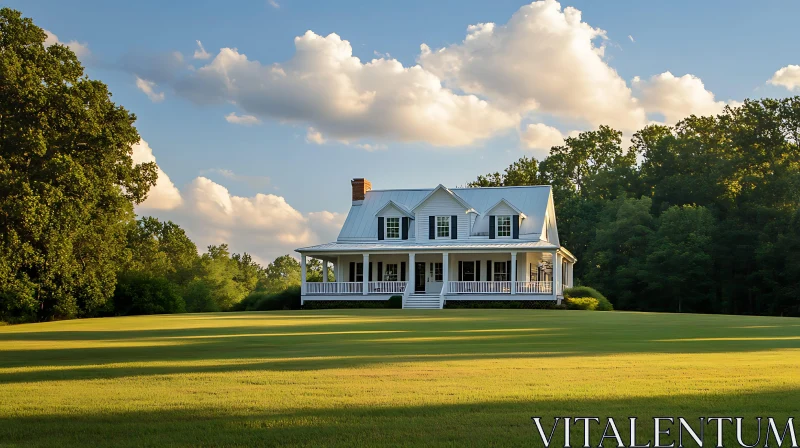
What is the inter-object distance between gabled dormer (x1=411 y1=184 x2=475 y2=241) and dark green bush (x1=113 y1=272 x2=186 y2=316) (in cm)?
1483

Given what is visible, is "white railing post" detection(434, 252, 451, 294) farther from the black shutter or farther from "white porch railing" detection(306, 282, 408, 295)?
the black shutter

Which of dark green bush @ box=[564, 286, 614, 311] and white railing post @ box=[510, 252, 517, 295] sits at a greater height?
white railing post @ box=[510, 252, 517, 295]

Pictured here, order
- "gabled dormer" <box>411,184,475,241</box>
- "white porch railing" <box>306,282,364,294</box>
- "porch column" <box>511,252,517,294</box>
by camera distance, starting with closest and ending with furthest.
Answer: "porch column" <box>511,252,517,294</box>
"white porch railing" <box>306,282,364,294</box>
"gabled dormer" <box>411,184,475,241</box>

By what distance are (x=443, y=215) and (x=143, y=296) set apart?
58.4 feet

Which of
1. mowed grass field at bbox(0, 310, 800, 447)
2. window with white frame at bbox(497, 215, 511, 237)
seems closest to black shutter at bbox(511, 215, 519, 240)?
window with white frame at bbox(497, 215, 511, 237)

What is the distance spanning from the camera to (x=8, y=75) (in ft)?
102

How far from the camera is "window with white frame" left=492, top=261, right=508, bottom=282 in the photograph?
47.5m

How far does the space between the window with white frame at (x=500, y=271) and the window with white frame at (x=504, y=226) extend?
1695 millimetres

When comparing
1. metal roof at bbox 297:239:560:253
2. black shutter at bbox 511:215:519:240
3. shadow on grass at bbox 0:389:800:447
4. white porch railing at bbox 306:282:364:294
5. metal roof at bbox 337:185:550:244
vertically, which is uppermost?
metal roof at bbox 337:185:550:244

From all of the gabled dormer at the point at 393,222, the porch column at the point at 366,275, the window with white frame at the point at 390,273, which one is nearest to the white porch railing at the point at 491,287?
the porch column at the point at 366,275

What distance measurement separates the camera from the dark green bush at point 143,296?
149 ft

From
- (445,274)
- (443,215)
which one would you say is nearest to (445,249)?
(445,274)

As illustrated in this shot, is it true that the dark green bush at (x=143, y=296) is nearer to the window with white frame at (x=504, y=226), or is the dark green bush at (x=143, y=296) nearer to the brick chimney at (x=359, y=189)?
the brick chimney at (x=359, y=189)

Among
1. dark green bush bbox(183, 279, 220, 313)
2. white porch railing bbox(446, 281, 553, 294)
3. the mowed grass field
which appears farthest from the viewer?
dark green bush bbox(183, 279, 220, 313)
